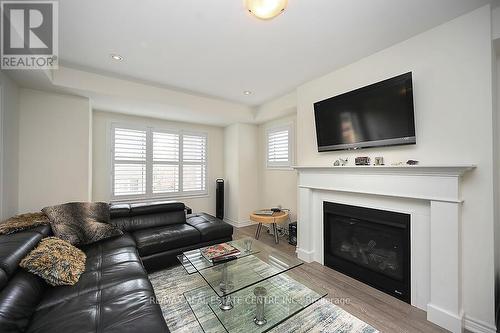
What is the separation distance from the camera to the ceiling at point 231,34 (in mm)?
1696

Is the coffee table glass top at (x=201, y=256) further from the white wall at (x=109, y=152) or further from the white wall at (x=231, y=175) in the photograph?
the white wall at (x=109, y=152)

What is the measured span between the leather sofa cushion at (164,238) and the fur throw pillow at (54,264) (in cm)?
75

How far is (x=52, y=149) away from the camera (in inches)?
114

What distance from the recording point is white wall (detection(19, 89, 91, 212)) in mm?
2734

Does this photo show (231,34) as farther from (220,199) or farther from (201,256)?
(220,199)

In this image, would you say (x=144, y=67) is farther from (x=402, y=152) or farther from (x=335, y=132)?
(x=402, y=152)

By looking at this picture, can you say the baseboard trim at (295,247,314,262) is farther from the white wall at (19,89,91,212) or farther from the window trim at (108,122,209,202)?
the white wall at (19,89,91,212)

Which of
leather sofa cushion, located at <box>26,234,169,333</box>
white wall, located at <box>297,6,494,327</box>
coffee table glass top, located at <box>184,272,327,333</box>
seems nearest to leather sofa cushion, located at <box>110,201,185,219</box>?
leather sofa cushion, located at <box>26,234,169,333</box>

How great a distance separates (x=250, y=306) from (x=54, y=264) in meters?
1.51

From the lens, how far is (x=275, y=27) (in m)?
1.94

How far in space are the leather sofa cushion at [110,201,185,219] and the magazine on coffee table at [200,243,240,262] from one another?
1.27 meters

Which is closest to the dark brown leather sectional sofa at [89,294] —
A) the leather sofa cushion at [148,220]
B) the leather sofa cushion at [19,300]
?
the leather sofa cushion at [19,300]

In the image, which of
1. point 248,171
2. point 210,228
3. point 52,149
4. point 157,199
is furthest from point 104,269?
point 248,171

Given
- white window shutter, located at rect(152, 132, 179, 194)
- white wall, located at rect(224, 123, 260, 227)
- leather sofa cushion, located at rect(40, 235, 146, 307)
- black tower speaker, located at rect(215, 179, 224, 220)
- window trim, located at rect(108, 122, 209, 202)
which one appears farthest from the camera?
black tower speaker, located at rect(215, 179, 224, 220)
